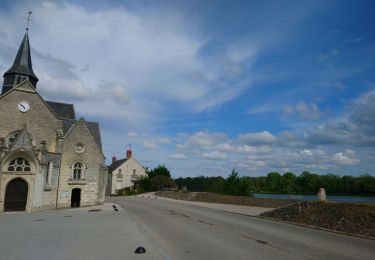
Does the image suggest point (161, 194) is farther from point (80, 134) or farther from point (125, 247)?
point (125, 247)

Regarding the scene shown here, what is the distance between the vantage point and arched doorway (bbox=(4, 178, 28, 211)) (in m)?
25.1

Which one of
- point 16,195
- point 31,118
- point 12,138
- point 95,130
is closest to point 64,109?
point 95,130

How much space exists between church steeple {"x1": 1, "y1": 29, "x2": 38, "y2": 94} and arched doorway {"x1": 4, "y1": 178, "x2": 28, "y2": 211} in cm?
1019

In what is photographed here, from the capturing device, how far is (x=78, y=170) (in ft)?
101

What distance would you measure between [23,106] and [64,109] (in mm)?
9396

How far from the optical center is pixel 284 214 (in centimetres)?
1936

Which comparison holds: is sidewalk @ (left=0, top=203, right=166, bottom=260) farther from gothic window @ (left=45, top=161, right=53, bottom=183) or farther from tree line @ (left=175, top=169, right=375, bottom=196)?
tree line @ (left=175, top=169, right=375, bottom=196)

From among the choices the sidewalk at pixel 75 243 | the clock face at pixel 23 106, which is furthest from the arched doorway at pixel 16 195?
the sidewalk at pixel 75 243

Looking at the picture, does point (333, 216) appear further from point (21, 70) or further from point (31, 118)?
point (21, 70)

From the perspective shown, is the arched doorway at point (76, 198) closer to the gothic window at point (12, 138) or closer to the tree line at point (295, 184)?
the gothic window at point (12, 138)

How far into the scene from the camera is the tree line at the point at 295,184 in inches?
1634

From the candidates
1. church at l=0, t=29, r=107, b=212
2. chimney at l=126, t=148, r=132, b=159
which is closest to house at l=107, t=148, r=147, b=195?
chimney at l=126, t=148, r=132, b=159

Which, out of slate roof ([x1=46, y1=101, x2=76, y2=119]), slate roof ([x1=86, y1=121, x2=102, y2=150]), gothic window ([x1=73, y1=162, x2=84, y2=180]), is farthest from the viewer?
slate roof ([x1=86, y1=121, x2=102, y2=150])

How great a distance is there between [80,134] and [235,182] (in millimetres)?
19753
